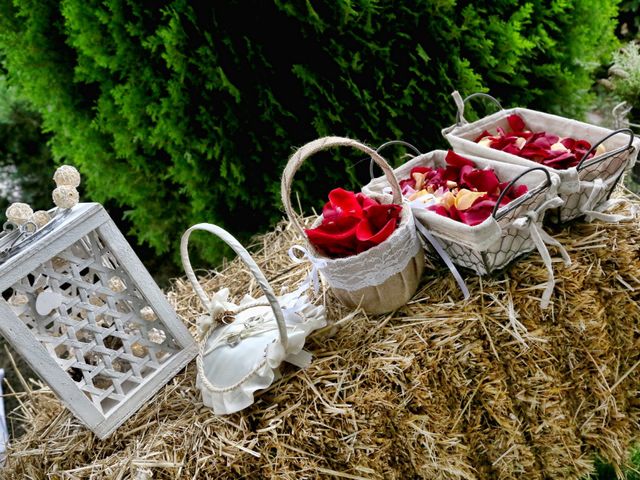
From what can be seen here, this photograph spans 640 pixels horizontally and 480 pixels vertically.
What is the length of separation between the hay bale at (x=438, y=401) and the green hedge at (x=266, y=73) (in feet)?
4.12

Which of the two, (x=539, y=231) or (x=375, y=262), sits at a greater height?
(x=375, y=262)

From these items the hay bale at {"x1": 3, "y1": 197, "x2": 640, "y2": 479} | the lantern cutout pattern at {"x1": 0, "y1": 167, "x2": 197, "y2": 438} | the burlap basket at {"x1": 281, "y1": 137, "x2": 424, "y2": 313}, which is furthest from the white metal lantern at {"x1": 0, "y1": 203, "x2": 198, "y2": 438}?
the burlap basket at {"x1": 281, "y1": 137, "x2": 424, "y2": 313}

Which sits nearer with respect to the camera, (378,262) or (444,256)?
(378,262)

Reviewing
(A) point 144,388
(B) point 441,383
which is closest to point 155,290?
(A) point 144,388

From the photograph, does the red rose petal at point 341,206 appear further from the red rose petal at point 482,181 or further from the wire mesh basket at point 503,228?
the red rose petal at point 482,181

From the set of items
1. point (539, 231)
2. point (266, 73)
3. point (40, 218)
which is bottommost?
point (539, 231)

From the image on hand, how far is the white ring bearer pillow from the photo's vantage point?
1652 millimetres

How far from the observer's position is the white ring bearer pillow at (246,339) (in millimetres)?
1652

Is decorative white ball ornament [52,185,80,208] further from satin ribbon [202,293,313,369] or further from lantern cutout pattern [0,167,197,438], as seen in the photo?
satin ribbon [202,293,313,369]

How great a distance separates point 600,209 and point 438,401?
95 cm

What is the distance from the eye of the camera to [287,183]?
5.53ft

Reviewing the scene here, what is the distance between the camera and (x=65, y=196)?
1.60 metres

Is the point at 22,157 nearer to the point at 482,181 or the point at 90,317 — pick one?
the point at 90,317

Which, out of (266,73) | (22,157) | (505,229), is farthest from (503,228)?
(22,157)
